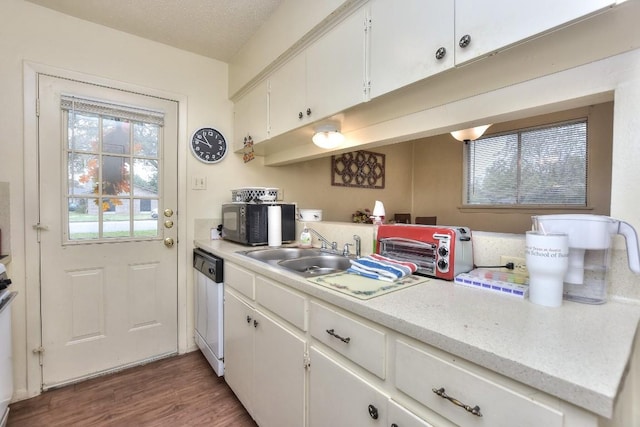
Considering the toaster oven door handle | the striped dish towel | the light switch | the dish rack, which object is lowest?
the striped dish towel

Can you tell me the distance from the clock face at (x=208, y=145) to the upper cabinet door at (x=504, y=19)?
1.94 meters

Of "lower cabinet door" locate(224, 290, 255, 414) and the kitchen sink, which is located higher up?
the kitchen sink

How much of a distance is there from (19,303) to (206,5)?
213 centimetres

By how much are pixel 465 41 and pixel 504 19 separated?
0.36ft

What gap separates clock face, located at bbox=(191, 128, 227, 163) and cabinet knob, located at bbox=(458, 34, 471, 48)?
77.0 inches

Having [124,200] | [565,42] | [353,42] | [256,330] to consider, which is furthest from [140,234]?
[565,42]

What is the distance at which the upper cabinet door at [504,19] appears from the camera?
0.74m

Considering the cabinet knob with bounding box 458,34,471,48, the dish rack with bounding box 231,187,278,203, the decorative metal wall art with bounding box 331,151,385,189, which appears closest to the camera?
the cabinet knob with bounding box 458,34,471,48

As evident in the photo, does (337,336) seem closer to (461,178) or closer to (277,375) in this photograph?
(277,375)

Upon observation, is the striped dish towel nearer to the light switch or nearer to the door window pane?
the light switch

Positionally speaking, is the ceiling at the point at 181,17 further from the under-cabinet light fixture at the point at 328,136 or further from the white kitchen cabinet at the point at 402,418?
the white kitchen cabinet at the point at 402,418

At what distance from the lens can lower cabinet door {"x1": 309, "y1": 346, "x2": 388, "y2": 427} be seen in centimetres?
83

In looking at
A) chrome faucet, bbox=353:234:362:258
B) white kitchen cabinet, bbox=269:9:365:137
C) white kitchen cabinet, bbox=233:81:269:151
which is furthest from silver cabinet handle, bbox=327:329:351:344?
white kitchen cabinet, bbox=233:81:269:151

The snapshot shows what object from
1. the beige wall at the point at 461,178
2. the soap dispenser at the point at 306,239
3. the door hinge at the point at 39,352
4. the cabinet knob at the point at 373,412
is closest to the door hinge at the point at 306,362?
the cabinet knob at the point at 373,412
